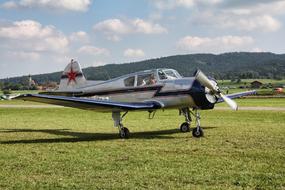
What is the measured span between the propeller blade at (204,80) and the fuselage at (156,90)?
272 millimetres

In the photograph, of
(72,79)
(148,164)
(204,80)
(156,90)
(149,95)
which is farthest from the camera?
(72,79)

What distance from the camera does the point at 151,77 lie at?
16062mm

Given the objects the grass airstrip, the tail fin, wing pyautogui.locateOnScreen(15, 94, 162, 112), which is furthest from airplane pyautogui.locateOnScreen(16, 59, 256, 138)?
the grass airstrip

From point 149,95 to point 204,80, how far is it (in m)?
2.61

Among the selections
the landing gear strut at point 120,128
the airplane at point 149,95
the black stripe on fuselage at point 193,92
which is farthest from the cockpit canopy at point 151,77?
the landing gear strut at point 120,128

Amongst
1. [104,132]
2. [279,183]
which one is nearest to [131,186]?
[279,183]

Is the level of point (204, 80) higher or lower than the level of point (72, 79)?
lower

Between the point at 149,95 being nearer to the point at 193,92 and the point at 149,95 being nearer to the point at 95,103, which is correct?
the point at 193,92

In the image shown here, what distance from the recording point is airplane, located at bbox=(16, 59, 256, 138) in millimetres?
14516

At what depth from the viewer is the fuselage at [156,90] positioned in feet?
48.4

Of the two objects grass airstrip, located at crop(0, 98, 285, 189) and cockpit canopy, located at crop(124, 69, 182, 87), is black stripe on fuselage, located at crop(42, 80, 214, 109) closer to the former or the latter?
cockpit canopy, located at crop(124, 69, 182, 87)

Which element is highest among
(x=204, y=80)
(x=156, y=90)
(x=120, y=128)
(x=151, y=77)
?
(x=151, y=77)

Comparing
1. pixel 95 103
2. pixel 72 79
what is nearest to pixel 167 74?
pixel 95 103

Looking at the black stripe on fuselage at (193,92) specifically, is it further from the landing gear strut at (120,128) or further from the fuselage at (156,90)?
the landing gear strut at (120,128)
